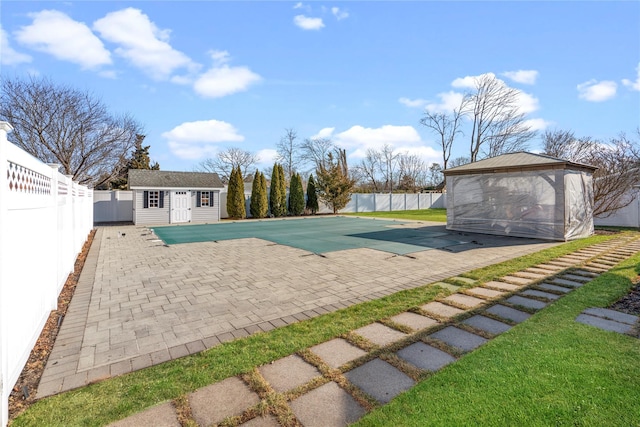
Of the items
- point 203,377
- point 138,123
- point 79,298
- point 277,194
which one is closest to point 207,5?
point 79,298

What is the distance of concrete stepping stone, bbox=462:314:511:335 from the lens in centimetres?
297

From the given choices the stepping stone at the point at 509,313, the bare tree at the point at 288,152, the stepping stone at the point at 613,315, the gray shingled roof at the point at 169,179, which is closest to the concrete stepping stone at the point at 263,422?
the stepping stone at the point at 509,313

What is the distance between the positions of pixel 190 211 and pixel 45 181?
585 inches

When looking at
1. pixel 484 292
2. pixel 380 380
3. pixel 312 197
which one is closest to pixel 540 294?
pixel 484 292

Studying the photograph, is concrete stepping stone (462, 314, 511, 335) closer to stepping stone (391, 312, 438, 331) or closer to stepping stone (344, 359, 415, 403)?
stepping stone (391, 312, 438, 331)

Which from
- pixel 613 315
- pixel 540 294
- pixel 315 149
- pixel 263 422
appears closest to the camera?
pixel 263 422

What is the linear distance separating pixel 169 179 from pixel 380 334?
57.2ft

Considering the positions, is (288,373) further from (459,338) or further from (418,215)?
(418,215)

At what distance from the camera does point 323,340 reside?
278 centimetres

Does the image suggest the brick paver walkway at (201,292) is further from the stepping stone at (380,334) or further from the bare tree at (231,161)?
the bare tree at (231,161)

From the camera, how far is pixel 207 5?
23.9 ft

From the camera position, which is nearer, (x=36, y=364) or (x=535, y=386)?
(x=535, y=386)

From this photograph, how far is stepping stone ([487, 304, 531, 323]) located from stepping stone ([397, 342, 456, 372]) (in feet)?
4.15

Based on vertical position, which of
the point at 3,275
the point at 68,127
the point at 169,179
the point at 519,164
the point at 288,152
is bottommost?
the point at 3,275
